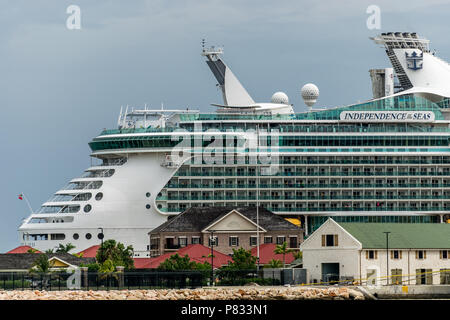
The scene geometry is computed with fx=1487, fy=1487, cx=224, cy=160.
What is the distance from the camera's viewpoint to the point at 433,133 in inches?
5217

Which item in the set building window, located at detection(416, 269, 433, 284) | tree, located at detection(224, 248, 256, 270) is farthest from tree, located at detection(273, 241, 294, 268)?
building window, located at detection(416, 269, 433, 284)

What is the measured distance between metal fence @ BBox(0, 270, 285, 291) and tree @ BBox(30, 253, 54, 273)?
915 millimetres

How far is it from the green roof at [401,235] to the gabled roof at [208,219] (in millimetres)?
19000

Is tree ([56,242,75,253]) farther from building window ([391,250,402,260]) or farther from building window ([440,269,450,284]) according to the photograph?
building window ([440,269,450,284])

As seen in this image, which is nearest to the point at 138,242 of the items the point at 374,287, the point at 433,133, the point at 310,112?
the point at 310,112

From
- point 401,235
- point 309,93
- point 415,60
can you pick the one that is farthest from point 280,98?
point 401,235

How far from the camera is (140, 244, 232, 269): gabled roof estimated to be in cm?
11475

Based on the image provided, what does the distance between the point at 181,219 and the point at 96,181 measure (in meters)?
8.42

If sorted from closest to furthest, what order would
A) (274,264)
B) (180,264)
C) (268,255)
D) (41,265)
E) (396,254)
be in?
(396,254), (41,265), (180,264), (274,264), (268,255)

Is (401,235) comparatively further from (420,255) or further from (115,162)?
(115,162)

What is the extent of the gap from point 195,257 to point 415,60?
32.2 m

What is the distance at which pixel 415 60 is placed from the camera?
135625mm

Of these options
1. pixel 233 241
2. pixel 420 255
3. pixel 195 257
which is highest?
pixel 233 241

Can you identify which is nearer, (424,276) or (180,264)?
(424,276)
